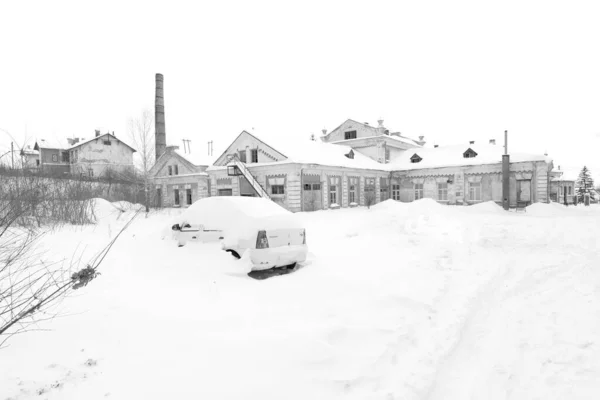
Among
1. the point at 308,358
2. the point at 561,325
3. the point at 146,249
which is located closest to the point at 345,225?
the point at 146,249

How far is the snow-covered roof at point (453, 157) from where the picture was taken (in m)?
28.7

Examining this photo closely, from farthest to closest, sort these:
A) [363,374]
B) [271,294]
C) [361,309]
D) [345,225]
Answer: [345,225], [271,294], [361,309], [363,374]

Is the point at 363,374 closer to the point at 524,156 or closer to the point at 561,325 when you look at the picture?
the point at 561,325

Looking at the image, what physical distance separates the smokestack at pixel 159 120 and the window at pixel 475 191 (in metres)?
30.5

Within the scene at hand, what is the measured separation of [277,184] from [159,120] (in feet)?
65.0

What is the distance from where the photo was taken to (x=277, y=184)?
26734mm

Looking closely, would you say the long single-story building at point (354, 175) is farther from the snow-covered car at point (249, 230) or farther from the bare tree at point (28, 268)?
the snow-covered car at point (249, 230)

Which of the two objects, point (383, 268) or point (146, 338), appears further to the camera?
point (383, 268)

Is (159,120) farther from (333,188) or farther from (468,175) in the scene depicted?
→ (468,175)

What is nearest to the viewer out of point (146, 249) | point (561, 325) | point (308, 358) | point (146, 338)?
point (308, 358)

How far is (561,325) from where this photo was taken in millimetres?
4996

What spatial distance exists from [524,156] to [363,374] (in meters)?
30.3

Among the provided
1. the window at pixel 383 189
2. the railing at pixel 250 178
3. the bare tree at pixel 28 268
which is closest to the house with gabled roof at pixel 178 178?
the railing at pixel 250 178

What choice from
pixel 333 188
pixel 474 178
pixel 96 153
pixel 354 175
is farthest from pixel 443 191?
pixel 96 153
